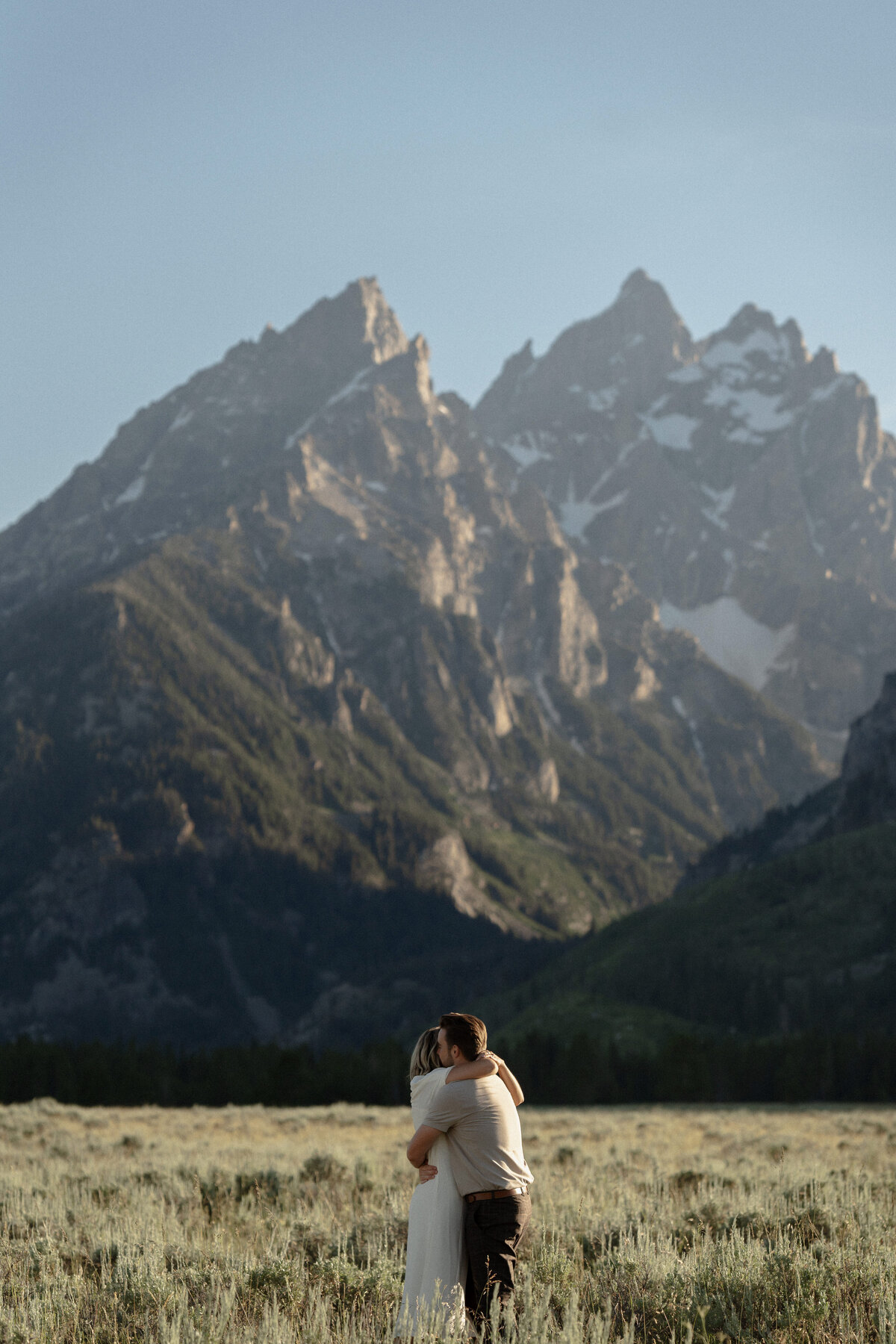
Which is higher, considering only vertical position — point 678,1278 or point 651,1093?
point 678,1278

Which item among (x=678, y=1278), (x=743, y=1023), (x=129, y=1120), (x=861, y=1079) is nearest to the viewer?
(x=678, y=1278)

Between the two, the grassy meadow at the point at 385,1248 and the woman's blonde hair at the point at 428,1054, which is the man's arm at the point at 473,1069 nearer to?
the woman's blonde hair at the point at 428,1054

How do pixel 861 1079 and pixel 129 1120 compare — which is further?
pixel 861 1079

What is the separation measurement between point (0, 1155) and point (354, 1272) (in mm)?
20608

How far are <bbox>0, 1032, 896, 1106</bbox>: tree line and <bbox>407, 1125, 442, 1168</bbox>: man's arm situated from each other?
303 feet

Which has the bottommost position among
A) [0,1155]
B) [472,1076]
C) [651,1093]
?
[651,1093]

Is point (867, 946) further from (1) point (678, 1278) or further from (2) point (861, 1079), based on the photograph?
(1) point (678, 1278)

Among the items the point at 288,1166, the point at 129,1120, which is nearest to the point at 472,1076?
the point at 288,1166

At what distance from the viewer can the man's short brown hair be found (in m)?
11.0

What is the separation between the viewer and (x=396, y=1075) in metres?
108

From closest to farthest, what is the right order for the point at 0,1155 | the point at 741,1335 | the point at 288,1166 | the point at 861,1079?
1. the point at 741,1335
2. the point at 288,1166
3. the point at 0,1155
4. the point at 861,1079

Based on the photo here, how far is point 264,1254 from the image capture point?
14156mm

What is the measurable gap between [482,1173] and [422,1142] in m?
0.67

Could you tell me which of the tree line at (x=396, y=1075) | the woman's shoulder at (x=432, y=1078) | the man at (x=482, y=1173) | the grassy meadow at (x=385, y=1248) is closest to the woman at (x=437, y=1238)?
the woman's shoulder at (x=432, y=1078)
